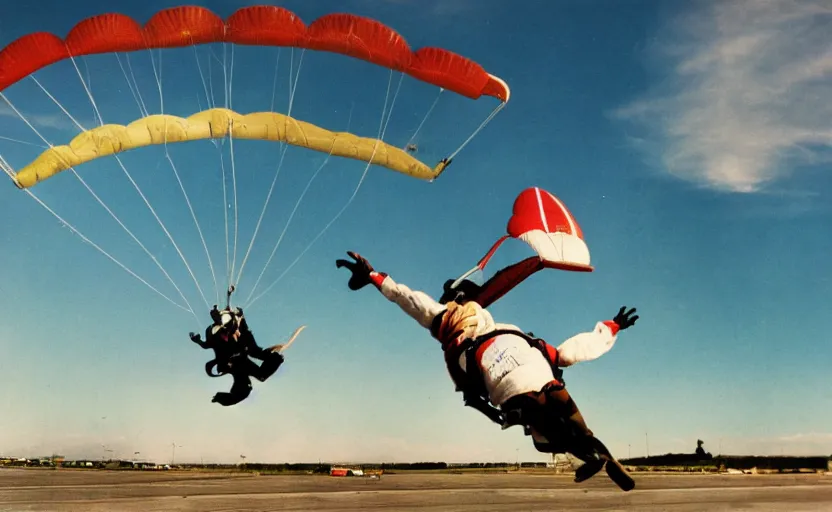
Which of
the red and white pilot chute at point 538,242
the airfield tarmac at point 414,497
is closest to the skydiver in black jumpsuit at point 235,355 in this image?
the red and white pilot chute at point 538,242

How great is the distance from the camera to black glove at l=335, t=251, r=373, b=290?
6.48 metres

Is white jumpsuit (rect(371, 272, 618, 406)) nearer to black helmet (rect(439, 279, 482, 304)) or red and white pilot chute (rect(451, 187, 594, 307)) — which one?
black helmet (rect(439, 279, 482, 304))

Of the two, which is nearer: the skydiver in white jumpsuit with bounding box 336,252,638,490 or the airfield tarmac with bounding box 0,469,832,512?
the skydiver in white jumpsuit with bounding box 336,252,638,490

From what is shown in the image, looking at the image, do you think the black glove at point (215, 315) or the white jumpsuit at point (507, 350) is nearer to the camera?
the white jumpsuit at point (507, 350)

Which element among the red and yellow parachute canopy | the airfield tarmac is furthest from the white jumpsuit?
the airfield tarmac

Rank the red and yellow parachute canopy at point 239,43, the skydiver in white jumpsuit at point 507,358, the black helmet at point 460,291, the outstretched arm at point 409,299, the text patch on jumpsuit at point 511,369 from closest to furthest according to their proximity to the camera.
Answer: the skydiver in white jumpsuit at point 507,358, the text patch on jumpsuit at point 511,369, the outstretched arm at point 409,299, the black helmet at point 460,291, the red and yellow parachute canopy at point 239,43

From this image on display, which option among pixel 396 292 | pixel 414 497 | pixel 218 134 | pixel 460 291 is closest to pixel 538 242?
pixel 460 291

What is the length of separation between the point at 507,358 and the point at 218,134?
25.8ft

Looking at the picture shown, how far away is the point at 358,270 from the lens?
6504 mm

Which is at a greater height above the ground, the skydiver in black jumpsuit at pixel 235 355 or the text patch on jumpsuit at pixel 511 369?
the skydiver in black jumpsuit at pixel 235 355

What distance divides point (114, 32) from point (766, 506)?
86.2 ft

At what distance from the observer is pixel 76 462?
88000 mm

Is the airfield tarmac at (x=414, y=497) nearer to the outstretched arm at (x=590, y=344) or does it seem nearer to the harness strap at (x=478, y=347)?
the outstretched arm at (x=590, y=344)

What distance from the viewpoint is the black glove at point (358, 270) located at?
648 centimetres
